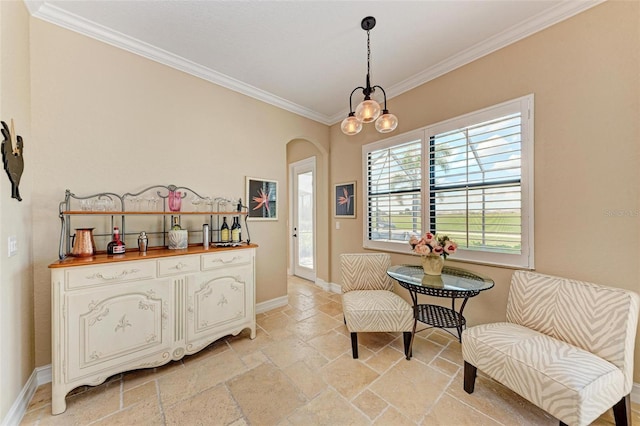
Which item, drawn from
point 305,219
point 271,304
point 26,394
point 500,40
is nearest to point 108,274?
point 26,394

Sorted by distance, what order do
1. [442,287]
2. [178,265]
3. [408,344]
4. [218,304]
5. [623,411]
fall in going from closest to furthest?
[623,411] < [442,287] < [178,265] < [408,344] < [218,304]

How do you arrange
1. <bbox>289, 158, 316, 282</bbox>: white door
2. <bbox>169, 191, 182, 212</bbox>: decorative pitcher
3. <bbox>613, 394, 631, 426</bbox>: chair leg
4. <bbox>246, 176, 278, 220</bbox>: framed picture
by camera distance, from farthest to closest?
<bbox>289, 158, 316, 282</bbox>: white door, <bbox>246, 176, 278, 220</bbox>: framed picture, <bbox>169, 191, 182, 212</bbox>: decorative pitcher, <bbox>613, 394, 631, 426</bbox>: chair leg

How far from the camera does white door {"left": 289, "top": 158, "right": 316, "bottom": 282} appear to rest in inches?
181

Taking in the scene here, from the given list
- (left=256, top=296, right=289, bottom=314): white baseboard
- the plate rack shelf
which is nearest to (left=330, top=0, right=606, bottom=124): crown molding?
the plate rack shelf

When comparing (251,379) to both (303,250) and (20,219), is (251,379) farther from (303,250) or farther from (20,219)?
(303,250)

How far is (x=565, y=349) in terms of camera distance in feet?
4.90

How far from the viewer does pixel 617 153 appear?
5.56ft

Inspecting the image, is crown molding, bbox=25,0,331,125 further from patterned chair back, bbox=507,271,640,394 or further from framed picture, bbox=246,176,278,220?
patterned chair back, bbox=507,271,640,394

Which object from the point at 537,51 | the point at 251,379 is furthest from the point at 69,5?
the point at 537,51

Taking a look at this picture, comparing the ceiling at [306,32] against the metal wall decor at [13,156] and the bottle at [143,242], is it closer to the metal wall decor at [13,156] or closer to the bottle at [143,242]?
the metal wall decor at [13,156]

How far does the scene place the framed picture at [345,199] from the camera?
3699 mm

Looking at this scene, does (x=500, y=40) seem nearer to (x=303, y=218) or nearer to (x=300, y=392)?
(x=300, y=392)

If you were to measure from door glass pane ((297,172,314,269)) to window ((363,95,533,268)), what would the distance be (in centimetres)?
177

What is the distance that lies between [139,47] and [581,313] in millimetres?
4280
